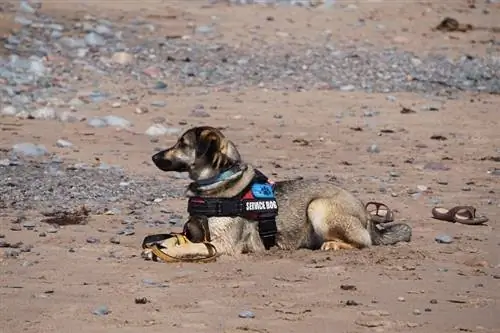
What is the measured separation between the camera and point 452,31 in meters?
21.3

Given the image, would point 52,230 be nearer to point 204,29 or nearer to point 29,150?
point 29,150

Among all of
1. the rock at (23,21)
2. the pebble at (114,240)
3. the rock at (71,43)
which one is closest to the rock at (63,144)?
the pebble at (114,240)

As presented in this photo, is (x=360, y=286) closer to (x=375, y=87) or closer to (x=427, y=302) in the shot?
(x=427, y=302)

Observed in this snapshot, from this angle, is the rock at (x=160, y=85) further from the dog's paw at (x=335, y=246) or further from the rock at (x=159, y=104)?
the dog's paw at (x=335, y=246)

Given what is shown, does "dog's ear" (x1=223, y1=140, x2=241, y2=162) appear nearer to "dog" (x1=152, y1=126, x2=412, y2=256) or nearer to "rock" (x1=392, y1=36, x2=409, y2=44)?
"dog" (x1=152, y1=126, x2=412, y2=256)

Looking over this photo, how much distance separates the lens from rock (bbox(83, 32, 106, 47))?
→ 61.3 feet

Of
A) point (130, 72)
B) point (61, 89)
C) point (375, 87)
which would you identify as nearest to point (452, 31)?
point (375, 87)

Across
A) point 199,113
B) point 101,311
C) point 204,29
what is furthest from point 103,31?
point 101,311

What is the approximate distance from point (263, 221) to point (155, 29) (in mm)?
11571

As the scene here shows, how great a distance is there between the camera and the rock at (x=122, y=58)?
17777mm

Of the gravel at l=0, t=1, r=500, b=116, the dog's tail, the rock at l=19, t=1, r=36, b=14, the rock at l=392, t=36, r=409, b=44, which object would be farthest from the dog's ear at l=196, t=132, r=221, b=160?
the rock at l=19, t=1, r=36, b=14

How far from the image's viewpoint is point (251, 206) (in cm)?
891

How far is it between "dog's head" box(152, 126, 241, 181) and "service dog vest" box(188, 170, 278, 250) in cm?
22

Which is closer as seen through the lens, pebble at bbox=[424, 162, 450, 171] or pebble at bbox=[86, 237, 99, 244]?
pebble at bbox=[86, 237, 99, 244]
